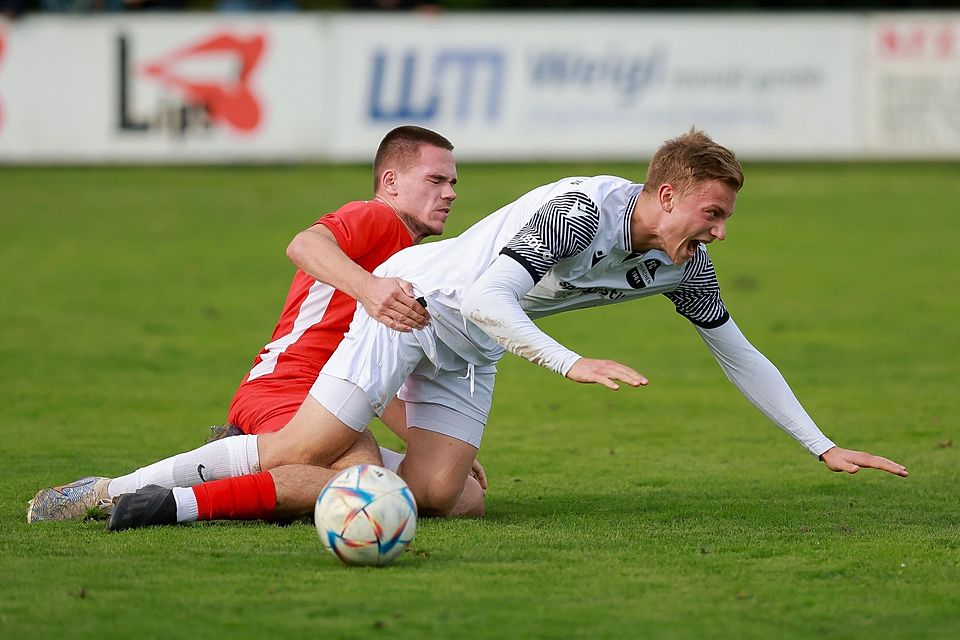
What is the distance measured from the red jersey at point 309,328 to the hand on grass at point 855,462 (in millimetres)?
2204

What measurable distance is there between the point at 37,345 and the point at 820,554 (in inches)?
336

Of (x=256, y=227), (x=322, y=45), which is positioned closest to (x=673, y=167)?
(x=256, y=227)

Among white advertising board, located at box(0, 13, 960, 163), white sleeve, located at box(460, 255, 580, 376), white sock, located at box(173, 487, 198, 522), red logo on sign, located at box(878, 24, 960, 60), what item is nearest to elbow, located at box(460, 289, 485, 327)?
white sleeve, located at box(460, 255, 580, 376)

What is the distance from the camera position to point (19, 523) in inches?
246

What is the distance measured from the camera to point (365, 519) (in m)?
5.41

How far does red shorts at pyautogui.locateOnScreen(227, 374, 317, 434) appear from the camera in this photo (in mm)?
6664

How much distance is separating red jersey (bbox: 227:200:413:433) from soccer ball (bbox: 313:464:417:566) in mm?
1168

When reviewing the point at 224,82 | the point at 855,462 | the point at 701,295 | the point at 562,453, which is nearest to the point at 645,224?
the point at 701,295

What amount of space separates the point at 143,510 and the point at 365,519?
3.74 ft

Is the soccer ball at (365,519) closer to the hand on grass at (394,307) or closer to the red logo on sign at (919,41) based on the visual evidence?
the hand on grass at (394,307)

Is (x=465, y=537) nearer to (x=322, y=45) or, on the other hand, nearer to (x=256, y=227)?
(x=256, y=227)

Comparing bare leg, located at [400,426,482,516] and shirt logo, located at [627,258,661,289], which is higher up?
shirt logo, located at [627,258,661,289]

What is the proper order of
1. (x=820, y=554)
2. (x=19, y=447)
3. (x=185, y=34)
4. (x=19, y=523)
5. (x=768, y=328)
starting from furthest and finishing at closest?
(x=185, y=34)
(x=768, y=328)
(x=19, y=447)
(x=19, y=523)
(x=820, y=554)

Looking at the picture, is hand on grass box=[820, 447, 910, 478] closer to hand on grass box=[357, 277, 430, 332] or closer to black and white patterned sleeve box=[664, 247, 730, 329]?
black and white patterned sleeve box=[664, 247, 730, 329]
